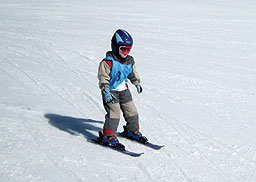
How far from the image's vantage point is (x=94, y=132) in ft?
17.9

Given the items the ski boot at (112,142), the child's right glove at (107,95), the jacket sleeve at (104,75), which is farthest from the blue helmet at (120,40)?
the ski boot at (112,142)

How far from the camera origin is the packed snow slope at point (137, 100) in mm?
4383

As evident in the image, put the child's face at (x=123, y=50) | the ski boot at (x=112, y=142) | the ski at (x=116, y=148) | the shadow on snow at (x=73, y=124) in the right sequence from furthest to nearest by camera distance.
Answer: the shadow on snow at (x=73, y=124) < the ski boot at (x=112, y=142) < the ski at (x=116, y=148) < the child's face at (x=123, y=50)

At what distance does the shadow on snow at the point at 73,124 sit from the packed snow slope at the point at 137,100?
15 millimetres

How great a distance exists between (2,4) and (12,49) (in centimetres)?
897

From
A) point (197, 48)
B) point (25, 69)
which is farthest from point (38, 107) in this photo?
point (197, 48)

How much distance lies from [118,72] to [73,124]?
55.8 inches

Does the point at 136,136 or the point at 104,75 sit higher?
the point at 104,75

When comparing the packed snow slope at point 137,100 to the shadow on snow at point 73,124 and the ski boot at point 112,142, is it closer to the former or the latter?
the shadow on snow at point 73,124

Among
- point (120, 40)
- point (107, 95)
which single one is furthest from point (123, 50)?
point (107, 95)

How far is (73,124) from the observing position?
5.64 m

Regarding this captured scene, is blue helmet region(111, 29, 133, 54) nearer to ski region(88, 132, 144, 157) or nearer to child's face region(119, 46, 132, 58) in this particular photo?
child's face region(119, 46, 132, 58)

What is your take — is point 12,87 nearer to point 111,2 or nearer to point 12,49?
point 12,49

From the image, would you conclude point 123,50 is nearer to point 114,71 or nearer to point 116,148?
point 114,71
